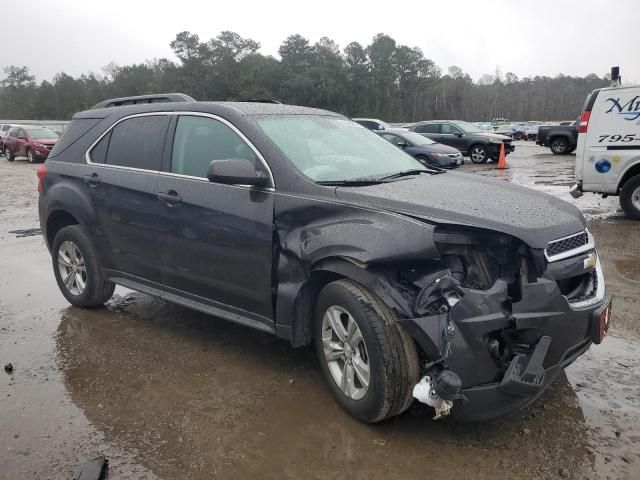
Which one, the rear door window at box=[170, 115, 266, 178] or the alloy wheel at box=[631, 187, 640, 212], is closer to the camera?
the rear door window at box=[170, 115, 266, 178]

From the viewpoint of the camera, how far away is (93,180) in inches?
188

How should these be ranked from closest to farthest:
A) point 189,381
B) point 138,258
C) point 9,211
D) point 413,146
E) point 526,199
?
1. point 526,199
2. point 189,381
3. point 138,258
4. point 9,211
5. point 413,146

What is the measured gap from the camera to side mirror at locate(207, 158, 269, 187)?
11.4ft

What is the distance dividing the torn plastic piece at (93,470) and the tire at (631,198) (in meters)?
8.56

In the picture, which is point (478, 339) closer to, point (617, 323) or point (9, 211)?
point (617, 323)

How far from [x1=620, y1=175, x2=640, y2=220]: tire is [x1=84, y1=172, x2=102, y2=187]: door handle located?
25.6 feet

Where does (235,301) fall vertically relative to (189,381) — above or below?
above

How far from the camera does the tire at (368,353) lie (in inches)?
112

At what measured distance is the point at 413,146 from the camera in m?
17.0

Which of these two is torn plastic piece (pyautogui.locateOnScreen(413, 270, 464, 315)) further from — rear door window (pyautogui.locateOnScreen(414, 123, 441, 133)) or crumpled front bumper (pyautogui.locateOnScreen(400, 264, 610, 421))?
rear door window (pyautogui.locateOnScreen(414, 123, 441, 133))

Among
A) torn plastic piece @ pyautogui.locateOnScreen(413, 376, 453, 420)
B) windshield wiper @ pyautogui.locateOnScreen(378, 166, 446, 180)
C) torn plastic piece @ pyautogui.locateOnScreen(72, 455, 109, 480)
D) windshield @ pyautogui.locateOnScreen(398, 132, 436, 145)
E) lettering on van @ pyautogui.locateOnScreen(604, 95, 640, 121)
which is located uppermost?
lettering on van @ pyautogui.locateOnScreen(604, 95, 640, 121)

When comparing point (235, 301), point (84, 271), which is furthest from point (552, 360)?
point (84, 271)

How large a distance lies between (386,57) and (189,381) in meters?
87.1

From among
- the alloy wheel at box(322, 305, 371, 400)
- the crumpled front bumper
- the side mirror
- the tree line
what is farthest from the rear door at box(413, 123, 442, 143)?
the tree line
